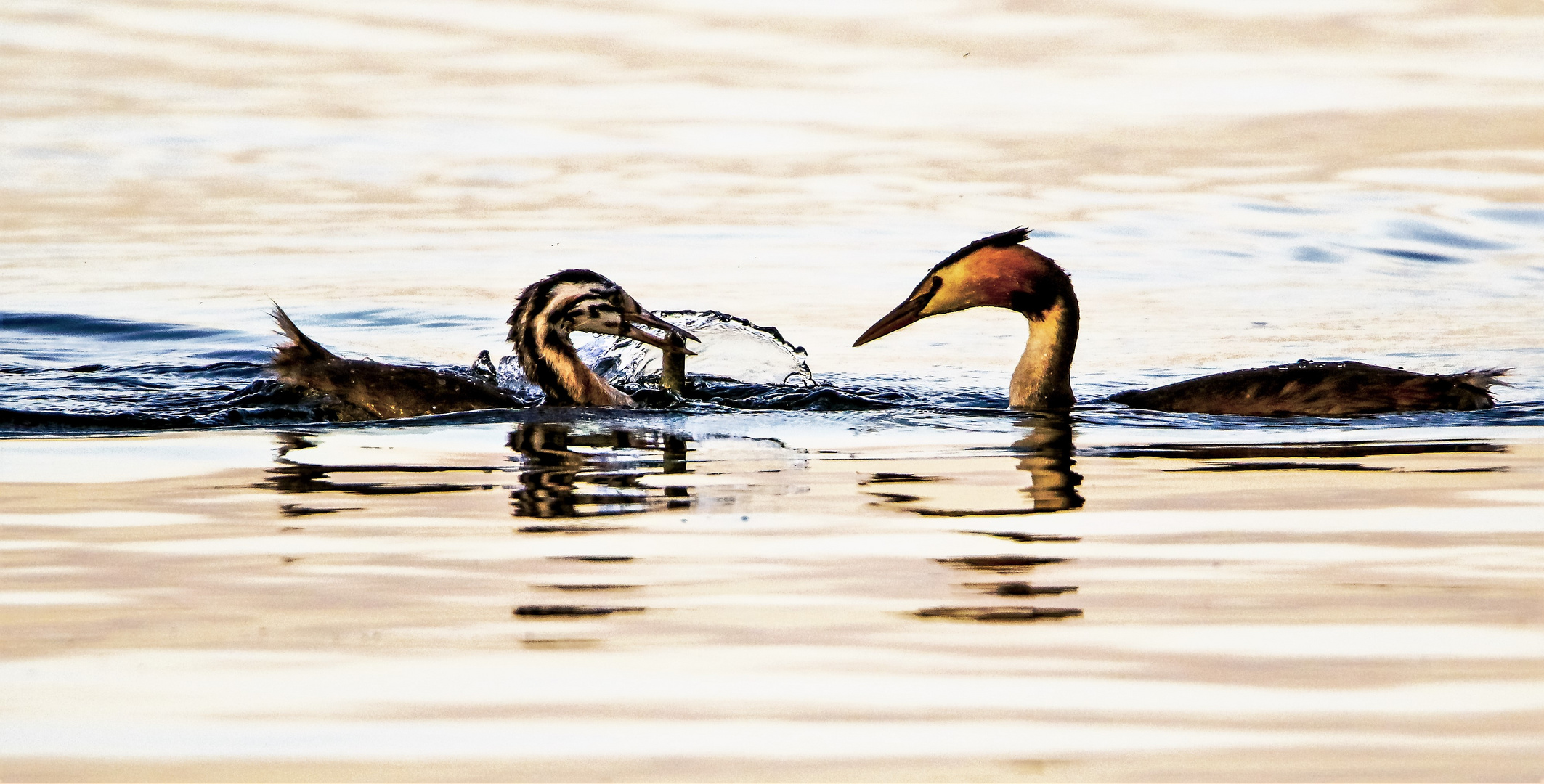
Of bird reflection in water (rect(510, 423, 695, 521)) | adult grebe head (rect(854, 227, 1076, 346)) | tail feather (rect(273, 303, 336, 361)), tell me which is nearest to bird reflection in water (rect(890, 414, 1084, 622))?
bird reflection in water (rect(510, 423, 695, 521))

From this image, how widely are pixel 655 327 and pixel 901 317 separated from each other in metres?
1.28

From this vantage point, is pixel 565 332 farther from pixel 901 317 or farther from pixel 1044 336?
pixel 1044 336

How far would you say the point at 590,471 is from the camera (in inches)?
311

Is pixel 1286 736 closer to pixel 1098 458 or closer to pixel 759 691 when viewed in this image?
pixel 759 691

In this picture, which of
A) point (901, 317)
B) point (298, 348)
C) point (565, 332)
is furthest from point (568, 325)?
point (901, 317)

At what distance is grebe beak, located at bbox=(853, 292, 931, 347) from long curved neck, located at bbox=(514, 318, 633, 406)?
1.46m

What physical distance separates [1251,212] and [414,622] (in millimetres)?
16815

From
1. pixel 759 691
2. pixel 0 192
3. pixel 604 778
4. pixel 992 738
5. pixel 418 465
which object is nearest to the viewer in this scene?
→ pixel 604 778

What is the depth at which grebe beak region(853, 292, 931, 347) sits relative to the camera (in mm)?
10391

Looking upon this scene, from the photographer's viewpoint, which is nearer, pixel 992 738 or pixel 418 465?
pixel 992 738

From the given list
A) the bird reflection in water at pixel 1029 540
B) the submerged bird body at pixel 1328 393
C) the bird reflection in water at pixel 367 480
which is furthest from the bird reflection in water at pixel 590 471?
the submerged bird body at pixel 1328 393

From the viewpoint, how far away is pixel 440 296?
1602 centimetres

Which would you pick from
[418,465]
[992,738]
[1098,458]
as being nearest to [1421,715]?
[992,738]

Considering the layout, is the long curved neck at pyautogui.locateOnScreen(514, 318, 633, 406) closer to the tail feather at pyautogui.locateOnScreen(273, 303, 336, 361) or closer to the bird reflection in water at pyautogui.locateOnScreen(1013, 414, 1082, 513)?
the tail feather at pyautogui.locateOnScreen(273, 303, 336, 361)
